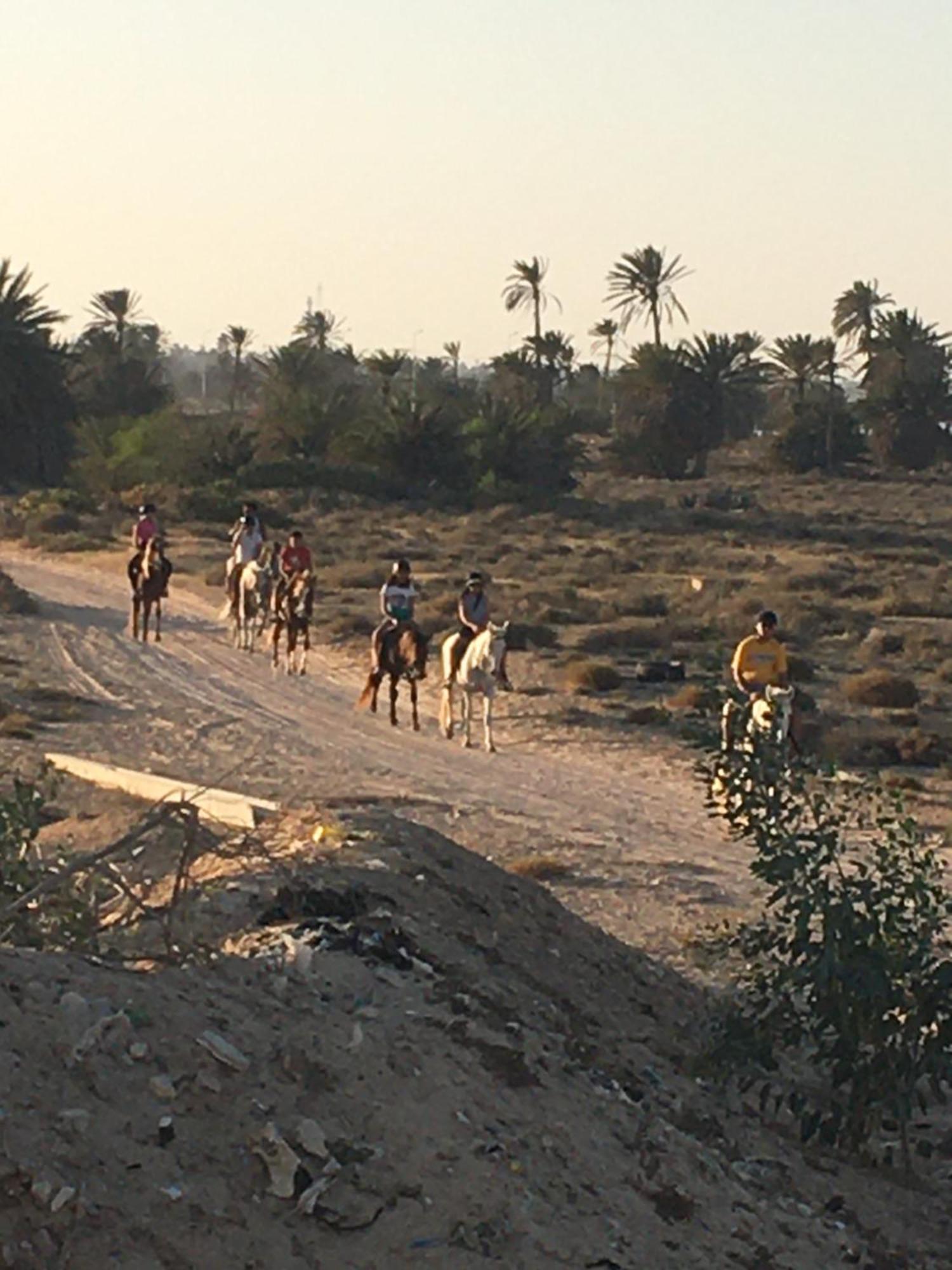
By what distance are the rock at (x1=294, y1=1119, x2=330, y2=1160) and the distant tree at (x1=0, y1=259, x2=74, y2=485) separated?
197 ft

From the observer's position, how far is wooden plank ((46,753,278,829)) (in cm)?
1664

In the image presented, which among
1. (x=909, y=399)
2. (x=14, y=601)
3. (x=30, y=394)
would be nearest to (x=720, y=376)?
(x=909, y=399)

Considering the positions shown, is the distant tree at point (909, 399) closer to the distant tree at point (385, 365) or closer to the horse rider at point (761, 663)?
the distant tree at point (385, 365)

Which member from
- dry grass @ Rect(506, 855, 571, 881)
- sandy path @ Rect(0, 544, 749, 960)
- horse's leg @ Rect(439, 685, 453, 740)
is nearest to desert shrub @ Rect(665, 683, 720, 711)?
sandy path @ Rect(0, 544, 749, 960)

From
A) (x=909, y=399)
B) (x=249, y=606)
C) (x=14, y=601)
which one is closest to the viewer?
(x=249, y=606)

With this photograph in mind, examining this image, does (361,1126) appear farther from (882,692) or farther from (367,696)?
(882,692)

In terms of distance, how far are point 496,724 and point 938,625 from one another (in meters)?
15.4

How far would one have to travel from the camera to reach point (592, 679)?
30094mm

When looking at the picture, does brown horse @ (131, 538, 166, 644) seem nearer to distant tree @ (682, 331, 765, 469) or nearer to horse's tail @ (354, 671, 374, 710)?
horse's tail @ (354, 671, 374, 710)

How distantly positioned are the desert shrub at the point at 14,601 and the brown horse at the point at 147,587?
4.11 metres

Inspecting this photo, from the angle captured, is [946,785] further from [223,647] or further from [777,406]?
[777,406]

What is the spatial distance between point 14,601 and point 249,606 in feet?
25.0

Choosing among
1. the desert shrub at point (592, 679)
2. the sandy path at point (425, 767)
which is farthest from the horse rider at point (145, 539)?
the desert shrub at point (592, 679)

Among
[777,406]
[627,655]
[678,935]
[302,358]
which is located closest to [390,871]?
[678,935]
